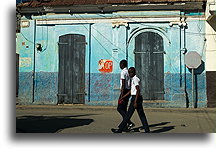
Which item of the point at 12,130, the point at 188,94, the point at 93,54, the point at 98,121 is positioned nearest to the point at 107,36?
the point at 93,54

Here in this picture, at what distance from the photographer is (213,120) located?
7555 mm

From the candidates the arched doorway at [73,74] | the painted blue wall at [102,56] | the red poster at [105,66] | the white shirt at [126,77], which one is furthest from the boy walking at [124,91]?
the arched doorway at [73,74]

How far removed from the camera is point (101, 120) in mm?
7496

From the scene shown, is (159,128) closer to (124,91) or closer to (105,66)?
(124,91)

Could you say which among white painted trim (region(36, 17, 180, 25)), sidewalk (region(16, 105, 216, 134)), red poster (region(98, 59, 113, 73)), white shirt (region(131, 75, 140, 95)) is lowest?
sidewalk (region(16, 105, 216, 134))

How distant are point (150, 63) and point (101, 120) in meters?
3.44

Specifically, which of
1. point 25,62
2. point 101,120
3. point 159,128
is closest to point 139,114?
point 159,128

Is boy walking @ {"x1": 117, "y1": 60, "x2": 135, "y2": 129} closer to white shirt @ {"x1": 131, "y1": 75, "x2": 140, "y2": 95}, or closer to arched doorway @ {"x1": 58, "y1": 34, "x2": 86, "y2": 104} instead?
white shirt @ {"x1": 131, "y1": 75, "x2": 140, "y2": 95}

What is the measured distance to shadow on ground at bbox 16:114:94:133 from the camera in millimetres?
6125

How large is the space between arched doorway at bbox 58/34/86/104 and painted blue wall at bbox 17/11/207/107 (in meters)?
0.14

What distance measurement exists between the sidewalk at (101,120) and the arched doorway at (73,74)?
1.45 ft

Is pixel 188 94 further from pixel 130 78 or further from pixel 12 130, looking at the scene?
pixel 12 130

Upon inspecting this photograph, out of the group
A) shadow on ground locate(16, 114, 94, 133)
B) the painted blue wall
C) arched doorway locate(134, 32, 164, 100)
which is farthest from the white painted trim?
shadow on ground locate(16, 114, 94, 133)

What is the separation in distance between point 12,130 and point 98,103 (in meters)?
5.18
